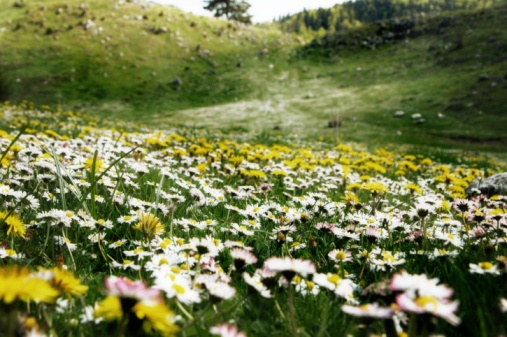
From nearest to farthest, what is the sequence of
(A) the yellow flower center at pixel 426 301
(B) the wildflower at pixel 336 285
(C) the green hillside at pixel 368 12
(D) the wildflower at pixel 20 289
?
(D) the wildflower at pixel 20 289 → (A) the yellow flower center at pixel 426 301 → (B) the wildflower at pixel 336 285 → (C) the green hillside at pixel 368 12

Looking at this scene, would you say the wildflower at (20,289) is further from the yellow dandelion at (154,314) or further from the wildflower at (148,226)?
the wildflower at (148,226)

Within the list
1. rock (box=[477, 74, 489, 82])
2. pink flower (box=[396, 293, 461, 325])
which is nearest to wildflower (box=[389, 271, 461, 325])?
pink flower (box=[396, 293, 461, 325])

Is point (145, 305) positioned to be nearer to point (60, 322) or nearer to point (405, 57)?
point (60, 322)

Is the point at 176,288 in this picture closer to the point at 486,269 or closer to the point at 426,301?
the point at 426,301

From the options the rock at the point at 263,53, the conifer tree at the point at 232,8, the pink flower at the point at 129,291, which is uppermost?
the conifer tree at the point at 232,8

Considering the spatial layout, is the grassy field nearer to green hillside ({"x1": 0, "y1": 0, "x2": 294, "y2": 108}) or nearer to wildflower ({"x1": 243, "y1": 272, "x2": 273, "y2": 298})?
wildflower ({"x1": 243, "y1": 272, "x2": 273, "y2": 298})

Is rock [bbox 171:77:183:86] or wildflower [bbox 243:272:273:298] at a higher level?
rock [bbox 171:77:183:86]

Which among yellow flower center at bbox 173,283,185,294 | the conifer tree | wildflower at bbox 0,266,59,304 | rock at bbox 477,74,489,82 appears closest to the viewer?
wildflower at bbox 0,266,59,304

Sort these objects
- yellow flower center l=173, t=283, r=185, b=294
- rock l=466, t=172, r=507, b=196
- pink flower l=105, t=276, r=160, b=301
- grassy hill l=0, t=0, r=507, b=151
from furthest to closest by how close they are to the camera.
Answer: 1. grassy hill l=0, t=0, r=507, b=151
2. rock l=466, t=172, r=507, b=196
3. yellow flower center l=173, t=283, r=185, b=294
4. pink flower l=105, t=276, r=160, b=301

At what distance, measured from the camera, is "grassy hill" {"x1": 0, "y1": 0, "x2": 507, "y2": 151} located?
26.2 meters

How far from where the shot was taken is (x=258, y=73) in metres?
45.1

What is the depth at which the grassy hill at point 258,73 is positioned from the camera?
1032 inches

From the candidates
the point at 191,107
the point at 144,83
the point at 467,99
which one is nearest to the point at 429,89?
the point at 467,99

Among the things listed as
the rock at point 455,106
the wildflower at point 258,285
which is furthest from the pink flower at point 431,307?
the rock at point 455,106
